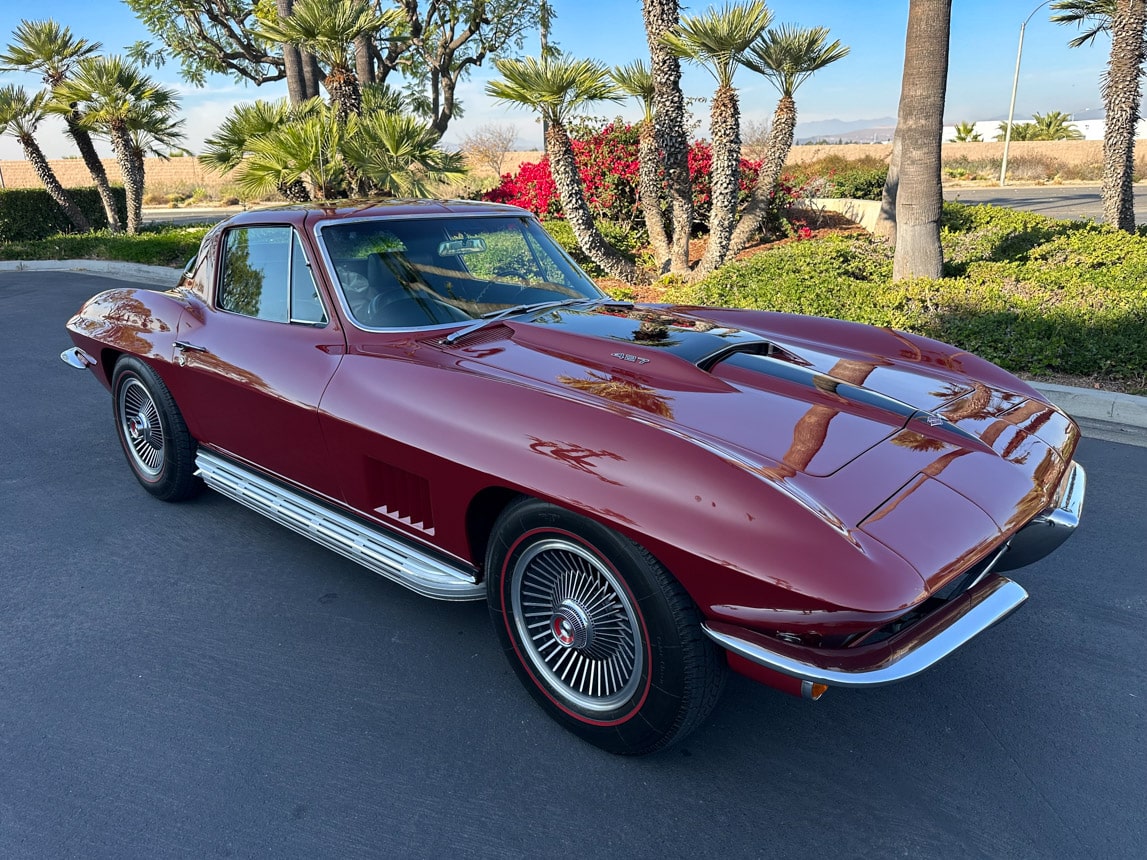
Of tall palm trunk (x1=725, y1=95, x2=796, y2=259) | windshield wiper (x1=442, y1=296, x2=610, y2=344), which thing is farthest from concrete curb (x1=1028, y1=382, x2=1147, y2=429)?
tall palm trunk (x1=725, y1=95, x2=796, y2=259)

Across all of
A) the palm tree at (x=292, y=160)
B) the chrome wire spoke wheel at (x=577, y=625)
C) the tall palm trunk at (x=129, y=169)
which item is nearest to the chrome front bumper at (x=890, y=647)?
the chrome wire spoke wheel at (x=577, y=625)

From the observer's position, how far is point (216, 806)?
233cm

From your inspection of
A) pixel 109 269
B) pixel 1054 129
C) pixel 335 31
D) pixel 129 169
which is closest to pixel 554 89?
pixel 335 31

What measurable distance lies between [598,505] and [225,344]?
2306 mm

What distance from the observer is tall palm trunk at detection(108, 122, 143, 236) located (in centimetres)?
1703

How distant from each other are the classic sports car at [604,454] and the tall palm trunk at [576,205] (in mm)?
5935

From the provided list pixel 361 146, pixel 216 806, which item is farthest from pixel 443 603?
pixel 361 146

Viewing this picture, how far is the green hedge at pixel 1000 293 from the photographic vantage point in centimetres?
625

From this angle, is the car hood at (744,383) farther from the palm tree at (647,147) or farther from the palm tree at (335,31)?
the palm tree at (335,31)

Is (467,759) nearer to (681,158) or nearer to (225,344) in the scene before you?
(225,344)

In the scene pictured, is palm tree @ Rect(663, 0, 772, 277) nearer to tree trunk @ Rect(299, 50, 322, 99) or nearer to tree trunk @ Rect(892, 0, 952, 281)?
tree trunk @ Rect(892, 0, 952, 281)

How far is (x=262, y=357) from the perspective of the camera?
3.47 meters

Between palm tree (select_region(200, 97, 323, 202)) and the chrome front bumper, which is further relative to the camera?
palm tree (select_region(200, 97, 323, 202))

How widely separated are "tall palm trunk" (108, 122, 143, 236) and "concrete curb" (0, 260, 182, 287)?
183cm
